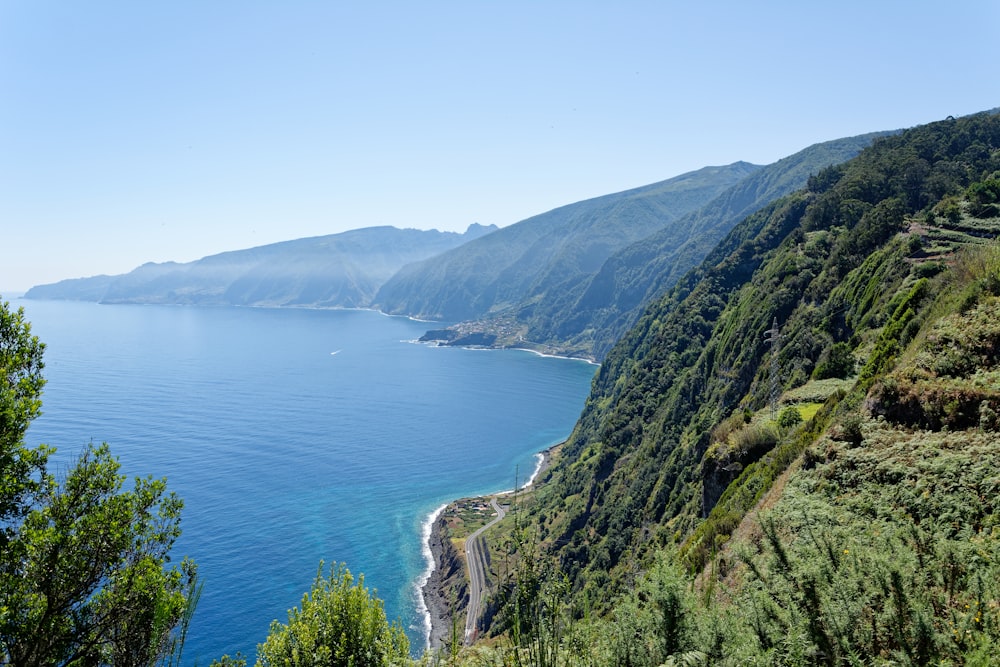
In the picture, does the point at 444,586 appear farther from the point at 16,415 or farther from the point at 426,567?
the point at 16,415

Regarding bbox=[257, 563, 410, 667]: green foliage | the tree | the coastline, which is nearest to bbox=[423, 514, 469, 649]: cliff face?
the coastline

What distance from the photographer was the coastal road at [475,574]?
6800 centimetres

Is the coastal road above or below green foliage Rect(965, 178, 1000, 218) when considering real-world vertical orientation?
below

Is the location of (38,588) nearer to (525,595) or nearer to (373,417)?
(525,595)

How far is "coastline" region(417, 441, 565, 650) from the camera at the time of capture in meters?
71.7

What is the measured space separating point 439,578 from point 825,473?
72808 mm

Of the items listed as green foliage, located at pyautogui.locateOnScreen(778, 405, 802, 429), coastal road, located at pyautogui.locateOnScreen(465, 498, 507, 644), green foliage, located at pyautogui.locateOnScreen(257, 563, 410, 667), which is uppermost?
green foliage, located at pyautogui.locateOnScreen(257, 563, 410, 667)

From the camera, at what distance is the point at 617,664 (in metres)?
13.3

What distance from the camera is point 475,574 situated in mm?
78375

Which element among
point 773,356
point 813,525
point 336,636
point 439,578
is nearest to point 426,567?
point 439,578

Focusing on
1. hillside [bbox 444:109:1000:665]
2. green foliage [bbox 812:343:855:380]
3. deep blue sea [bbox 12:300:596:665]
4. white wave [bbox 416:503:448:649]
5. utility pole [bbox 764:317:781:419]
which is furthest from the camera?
deep blue sea [bbox 12:300:596:665]

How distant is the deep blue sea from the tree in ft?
121

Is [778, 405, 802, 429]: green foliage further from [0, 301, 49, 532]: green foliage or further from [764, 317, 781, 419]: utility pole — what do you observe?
[0, 301, 49, 532]: green foliage

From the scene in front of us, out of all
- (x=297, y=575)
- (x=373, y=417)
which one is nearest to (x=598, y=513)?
(x=297, y=575)
